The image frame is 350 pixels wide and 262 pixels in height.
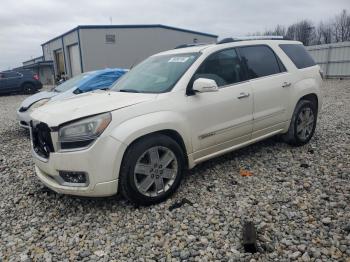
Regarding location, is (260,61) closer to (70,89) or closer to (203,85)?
(203,85)

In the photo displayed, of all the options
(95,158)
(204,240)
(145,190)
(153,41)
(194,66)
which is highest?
(153,41)

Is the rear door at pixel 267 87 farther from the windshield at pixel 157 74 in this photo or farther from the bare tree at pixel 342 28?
the bare tree at pixel 342 28

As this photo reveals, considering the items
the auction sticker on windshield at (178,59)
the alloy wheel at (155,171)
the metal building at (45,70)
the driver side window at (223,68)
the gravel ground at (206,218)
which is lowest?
the gravel ground at (206,218)

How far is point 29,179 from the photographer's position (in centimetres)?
481

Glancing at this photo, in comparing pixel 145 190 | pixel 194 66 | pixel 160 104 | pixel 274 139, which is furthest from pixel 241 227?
pixel 274 139

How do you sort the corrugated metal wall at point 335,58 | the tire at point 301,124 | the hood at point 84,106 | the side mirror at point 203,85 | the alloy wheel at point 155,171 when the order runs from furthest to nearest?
the corrugated metal wall at point 335,58
the tire at point 301,124
the side mirror at point 203,85
the alloy wheel at point 155,171
the hood at point 84,106

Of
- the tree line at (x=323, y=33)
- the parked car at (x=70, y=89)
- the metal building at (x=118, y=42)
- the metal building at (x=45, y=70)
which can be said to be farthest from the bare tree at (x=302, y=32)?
the parked car at (x=70, y=89)

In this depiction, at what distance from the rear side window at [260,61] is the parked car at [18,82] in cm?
1909

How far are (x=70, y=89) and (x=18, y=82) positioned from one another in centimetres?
1426

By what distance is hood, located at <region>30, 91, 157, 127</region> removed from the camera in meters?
3.44

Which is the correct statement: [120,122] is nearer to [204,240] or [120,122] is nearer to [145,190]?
[145,190]

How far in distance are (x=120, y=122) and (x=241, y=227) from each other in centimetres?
163

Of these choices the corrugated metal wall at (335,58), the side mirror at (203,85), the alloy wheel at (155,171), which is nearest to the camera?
the alloy wheel at (155,171)

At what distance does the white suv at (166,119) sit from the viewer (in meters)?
3.37
